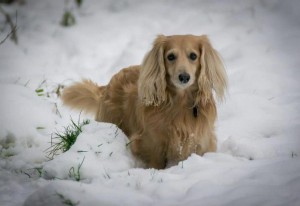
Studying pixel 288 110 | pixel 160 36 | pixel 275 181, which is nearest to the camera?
pixel 275 181

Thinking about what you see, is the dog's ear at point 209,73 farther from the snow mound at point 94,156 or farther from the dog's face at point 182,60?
the snow mound at point 94,156

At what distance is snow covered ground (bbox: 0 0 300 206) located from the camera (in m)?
2.60

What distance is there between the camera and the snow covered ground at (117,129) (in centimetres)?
260

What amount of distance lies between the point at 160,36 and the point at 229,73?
65.4 inches

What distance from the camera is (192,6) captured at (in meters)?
6.75

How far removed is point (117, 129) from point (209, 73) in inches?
33.1

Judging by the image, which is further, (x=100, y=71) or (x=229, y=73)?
(x=100, y=71)

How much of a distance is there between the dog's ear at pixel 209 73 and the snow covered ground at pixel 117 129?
1.37 ft

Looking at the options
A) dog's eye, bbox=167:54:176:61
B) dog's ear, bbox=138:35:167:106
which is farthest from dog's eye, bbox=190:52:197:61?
dog's ear, bbox=138:35:167:106

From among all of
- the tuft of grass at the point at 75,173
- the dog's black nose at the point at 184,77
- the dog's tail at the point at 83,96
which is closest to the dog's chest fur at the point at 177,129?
the dog's black nose at the point at 184,77

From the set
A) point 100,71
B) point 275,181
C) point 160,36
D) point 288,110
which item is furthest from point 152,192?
point 100,71

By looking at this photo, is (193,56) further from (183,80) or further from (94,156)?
(94,156)

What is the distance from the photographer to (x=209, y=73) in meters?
3.64

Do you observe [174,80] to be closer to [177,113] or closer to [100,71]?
[177,113]
